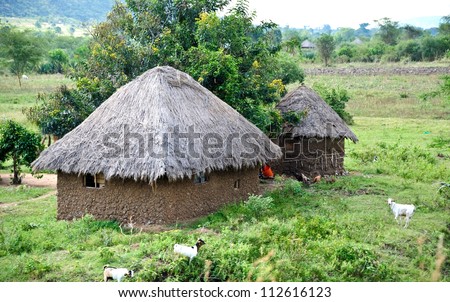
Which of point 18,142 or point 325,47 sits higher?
point 325,47

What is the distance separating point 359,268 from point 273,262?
141cm

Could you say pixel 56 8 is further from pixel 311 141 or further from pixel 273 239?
pixel 273 239

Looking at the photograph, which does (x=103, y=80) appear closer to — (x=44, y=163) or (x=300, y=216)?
(x=44, y=163)

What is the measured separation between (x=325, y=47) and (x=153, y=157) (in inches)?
1530

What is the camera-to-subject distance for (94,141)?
Result: 506 inches

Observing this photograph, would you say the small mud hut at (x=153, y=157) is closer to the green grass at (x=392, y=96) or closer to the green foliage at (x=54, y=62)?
the green grass at (x=392, y=96)

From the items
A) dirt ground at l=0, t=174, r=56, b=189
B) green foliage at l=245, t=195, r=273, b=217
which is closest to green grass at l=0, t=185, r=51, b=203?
dirt ground at l=0, t=174, r=56, b=189

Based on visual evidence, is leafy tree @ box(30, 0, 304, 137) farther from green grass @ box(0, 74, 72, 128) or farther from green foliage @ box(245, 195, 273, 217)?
green grass @ box(0, 74, 72, 128)

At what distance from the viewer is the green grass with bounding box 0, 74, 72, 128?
94.8 ft

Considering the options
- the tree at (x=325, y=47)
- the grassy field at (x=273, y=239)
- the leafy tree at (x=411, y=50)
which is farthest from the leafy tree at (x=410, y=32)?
the grassy field at (x=273, y=239)

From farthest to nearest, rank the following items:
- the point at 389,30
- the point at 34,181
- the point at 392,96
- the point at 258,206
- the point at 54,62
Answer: the point at 389,30 → the point at 54,62 → the point at 392,96 → the point at 34,181 → the point at 258,206

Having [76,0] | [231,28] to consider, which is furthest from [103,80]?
[76,0]

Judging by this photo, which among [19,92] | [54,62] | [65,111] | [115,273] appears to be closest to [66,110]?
[65,111]

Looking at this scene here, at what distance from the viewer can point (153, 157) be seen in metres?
12.0
